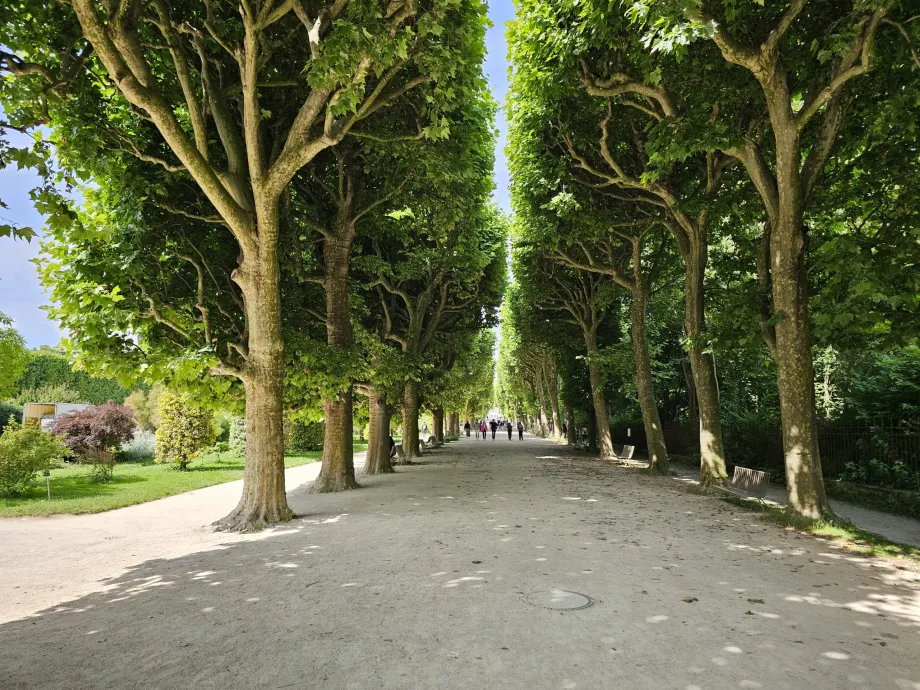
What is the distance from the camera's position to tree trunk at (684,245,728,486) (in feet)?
40.3

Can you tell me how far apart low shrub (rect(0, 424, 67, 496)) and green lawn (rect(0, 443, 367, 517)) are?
0.44m

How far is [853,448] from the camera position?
1217 centimetres

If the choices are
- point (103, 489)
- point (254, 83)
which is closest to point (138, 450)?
point (103, 489)

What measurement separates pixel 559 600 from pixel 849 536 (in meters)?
5.27

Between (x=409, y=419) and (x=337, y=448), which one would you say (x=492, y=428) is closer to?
(x=409, y=419)

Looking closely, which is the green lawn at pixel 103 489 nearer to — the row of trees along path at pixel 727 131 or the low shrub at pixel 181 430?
the low shrub at pixel 181 430

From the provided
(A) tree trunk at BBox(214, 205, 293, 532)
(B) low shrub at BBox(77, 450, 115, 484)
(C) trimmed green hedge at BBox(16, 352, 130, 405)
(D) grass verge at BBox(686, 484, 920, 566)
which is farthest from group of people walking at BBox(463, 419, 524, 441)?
(A) tree trunk at BBox(214, 205, 293, 532)

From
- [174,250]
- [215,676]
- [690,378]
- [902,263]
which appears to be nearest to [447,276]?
[174,250]

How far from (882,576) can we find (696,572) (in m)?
2.01

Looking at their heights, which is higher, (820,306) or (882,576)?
(820,306)

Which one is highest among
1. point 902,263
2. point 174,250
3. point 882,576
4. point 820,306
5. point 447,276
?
point 447,276

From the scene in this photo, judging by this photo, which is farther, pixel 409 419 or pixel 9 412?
pixel 9 412

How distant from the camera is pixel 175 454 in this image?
21.8 metres

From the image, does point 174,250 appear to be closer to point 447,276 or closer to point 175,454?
point 447,276
